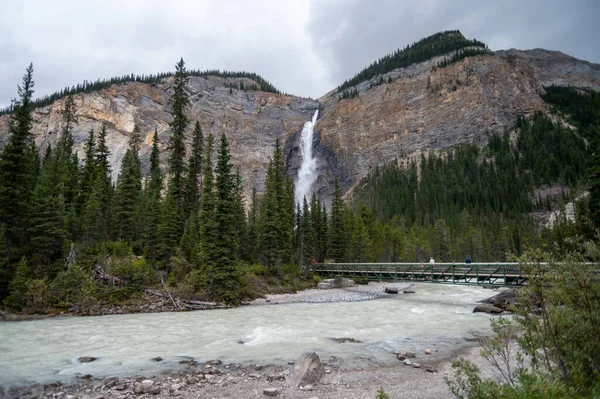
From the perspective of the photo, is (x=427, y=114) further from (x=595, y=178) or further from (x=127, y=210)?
(x=127, y=210)

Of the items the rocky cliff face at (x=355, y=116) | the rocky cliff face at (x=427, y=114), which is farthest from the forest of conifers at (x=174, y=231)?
the rocky cliff face at (x=355, y=116)

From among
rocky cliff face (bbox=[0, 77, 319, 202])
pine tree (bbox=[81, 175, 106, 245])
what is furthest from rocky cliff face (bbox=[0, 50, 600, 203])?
pine tree (bbox=[81, 175, 106, 245])

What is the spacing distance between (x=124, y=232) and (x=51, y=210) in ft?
38.5

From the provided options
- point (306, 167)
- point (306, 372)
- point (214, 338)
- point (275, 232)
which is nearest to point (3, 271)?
point (214, 338)

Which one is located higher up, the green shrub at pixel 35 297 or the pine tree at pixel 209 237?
the pine tree at pixel 209 237

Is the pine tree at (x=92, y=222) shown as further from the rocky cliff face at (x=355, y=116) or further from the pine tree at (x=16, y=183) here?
the rocky cliff face at (x=355, y=116)

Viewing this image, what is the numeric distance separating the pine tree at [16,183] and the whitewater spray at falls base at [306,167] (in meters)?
105

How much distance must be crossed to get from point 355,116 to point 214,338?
480ft

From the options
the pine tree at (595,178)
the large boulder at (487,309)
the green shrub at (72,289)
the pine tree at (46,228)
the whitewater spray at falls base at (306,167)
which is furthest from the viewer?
the whitewater spray at falls base at (306,167)

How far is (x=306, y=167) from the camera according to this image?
145500 millimetres

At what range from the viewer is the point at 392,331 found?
16562mm

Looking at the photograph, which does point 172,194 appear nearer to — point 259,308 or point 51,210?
point 51,210

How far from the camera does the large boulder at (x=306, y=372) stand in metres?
9.09

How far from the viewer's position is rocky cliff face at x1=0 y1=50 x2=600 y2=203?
408ft
